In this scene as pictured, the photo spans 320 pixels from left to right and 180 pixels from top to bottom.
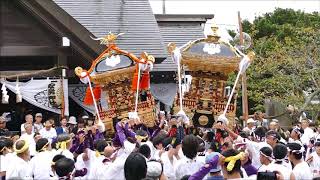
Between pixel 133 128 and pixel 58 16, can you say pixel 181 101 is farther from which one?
pixel 58 16

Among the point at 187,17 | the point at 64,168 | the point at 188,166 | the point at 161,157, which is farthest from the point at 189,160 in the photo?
the point at 187,17

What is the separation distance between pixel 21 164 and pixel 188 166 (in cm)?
205

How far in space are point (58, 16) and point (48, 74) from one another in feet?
4.76

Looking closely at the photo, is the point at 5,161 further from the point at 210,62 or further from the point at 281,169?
the point at 210,62

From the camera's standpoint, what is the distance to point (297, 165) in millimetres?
7023

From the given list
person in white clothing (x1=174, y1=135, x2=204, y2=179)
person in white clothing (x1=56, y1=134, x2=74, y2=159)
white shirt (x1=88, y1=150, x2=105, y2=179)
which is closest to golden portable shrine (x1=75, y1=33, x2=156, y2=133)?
person in white clothing (x1=56, y1=134, x2=74, y2=159)

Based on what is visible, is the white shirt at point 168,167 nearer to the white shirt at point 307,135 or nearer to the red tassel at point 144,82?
the red tassel at point 144,82

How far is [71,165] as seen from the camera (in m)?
6.41

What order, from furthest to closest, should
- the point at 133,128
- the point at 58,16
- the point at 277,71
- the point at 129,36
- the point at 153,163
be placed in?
1. the point at 277,71
2. the point at 129,36
3. the point at 58,16
4. the point at 133,128
5. the point at 153,163

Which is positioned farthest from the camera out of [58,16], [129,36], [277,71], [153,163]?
[277,71]

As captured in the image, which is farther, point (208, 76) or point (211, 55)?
point (208, 76)

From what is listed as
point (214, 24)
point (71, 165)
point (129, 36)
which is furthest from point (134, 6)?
point (71, 165)

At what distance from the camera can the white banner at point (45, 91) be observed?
14.8m

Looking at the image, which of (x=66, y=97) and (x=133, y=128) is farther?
(x=66, y=97)
